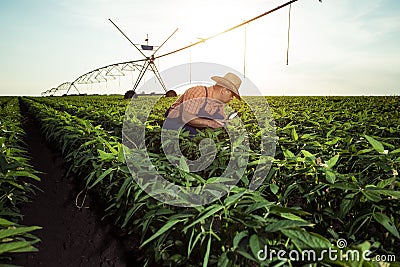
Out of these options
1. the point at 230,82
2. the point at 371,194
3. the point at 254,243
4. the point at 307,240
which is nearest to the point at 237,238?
the point at 254,243

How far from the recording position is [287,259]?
1048 mm

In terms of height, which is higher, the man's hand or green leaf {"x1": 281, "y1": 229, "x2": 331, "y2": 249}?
the man's hand

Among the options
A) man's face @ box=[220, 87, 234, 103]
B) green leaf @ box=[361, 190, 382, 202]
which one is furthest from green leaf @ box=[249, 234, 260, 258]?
man's face @ box=[220, 87, 234, 103]

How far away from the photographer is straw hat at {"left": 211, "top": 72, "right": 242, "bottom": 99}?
4.24 m

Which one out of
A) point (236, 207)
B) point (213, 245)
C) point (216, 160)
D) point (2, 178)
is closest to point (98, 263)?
point (2, 178)

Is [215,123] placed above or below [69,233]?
above

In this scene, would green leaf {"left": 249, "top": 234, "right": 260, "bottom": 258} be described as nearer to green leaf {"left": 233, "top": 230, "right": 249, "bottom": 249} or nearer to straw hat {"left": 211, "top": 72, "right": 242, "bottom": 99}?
green leaf {"left": 233, "top": 230, "right": 249, "bottom": 249}

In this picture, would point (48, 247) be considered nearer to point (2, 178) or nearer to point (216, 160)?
point (2, 178)

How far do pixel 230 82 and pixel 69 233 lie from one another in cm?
259

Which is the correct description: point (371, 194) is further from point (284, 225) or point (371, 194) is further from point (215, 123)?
point (215, 123)

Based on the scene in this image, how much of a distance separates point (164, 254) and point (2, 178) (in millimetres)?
1148

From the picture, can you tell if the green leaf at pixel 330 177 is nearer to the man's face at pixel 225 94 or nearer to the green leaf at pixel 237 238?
the green leaf at pixel 237 238

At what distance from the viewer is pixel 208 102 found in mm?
4410

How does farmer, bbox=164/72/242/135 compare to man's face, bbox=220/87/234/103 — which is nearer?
farmer, bbox=164/72/242/135
